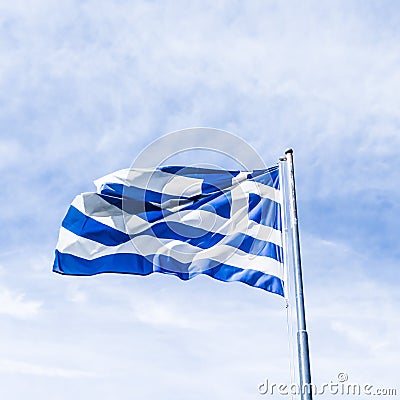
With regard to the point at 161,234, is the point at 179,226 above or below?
above

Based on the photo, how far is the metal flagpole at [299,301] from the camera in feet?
50.6

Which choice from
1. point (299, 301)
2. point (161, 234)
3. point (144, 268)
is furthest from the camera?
point (161, 234)

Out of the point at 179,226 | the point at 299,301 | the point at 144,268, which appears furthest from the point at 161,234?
the point at 299,301

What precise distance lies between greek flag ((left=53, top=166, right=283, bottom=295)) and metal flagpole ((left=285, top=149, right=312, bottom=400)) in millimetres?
977

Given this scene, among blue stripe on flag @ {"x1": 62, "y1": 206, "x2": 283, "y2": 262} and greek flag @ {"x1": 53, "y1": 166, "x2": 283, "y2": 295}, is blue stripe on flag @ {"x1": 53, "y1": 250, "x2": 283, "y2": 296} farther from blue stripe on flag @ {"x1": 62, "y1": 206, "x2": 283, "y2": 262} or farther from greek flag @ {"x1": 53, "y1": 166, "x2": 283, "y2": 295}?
blue stripe on flag @ {"x1": 62, "y1": 206, "x2": 283, "y2": 262}

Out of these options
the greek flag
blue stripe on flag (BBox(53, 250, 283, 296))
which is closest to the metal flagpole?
the greek flag

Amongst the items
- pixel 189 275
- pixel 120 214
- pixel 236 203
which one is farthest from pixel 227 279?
pixel 120 214

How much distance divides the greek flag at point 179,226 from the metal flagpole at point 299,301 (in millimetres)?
977

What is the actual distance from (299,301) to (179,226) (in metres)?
4.45

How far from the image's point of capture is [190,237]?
19266 millimetres

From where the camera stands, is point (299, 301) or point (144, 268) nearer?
point (299, 301)

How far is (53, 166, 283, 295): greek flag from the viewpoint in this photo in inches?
734

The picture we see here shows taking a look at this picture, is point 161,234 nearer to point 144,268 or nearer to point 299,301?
point 144,268

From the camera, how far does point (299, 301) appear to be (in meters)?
16.5
